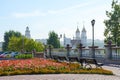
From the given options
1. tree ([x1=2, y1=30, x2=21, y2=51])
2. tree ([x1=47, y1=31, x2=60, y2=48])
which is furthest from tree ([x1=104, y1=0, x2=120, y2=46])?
tree ([x1=2, y1=30, x2=21, y2=51])

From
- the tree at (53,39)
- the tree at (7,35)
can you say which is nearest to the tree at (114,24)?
the tree at (53,39)

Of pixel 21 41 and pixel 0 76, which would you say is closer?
pixel 0 76

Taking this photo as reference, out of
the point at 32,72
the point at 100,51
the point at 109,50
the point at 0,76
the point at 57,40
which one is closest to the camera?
the point at 0,76

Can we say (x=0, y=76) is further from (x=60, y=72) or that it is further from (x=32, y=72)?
(x=60, y=72)

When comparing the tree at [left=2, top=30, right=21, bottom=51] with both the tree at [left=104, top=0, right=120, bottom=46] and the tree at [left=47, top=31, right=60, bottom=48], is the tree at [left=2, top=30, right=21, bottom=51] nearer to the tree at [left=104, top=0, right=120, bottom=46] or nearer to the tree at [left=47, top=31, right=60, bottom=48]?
the tree at [left=47, top=31, right=60, bottom=48]

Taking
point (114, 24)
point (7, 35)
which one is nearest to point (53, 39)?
point (7, 35)

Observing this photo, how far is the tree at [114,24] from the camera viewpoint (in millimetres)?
65062

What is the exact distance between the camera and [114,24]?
215ft

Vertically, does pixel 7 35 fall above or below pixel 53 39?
above

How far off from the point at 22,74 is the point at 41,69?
174 cm

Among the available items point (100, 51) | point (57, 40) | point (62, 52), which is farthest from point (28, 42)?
point (100, 51)

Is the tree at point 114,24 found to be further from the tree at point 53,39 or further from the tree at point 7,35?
the tree at point 7,35

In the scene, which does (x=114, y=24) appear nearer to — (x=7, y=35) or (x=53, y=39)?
(x=53, y=39)

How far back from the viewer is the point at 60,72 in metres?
20.5
